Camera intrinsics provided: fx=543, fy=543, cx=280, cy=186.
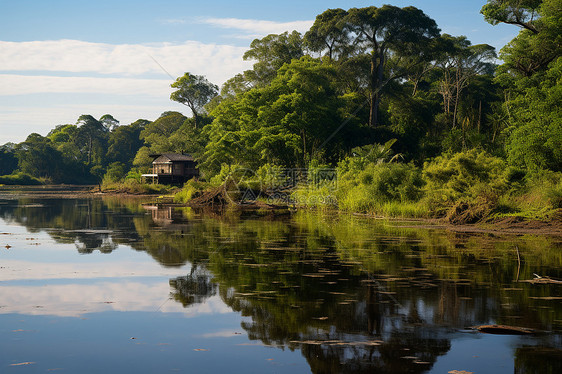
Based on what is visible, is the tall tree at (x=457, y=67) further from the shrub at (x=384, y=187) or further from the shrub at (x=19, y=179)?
the shrub at (x=19, y=179)

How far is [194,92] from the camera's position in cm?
8806

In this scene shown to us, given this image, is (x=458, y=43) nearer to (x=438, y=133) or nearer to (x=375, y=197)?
(x=438, y=133)

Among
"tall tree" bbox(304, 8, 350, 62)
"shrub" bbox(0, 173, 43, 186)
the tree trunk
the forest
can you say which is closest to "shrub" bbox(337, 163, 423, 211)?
the forest

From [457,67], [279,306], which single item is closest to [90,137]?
[457,67]

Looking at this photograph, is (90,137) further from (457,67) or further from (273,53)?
(457,67)

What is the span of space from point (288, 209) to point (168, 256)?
21.6 m

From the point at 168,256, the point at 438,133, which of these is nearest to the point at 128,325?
the point at 168,256

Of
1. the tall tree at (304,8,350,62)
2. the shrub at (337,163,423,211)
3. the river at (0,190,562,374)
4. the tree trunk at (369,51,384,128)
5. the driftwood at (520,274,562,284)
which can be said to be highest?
the tall tree at (304,8,350,62)

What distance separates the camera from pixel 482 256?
14938mm

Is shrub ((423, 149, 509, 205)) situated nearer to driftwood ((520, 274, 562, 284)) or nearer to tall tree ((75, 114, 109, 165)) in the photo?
driftwood ((520, 274, 562, 284))

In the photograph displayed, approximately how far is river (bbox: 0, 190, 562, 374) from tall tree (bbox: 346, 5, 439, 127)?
1548 inches

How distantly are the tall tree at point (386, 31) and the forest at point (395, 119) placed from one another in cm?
12

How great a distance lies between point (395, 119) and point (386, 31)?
8.98m

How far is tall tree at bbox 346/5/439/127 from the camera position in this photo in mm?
54406
